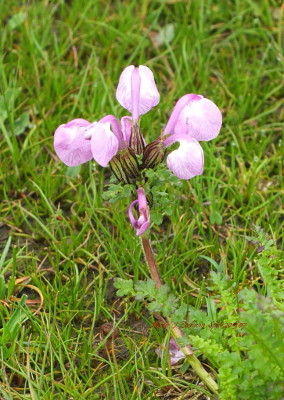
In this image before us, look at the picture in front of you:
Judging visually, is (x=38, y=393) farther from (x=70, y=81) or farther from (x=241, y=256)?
(x=70, y=81)

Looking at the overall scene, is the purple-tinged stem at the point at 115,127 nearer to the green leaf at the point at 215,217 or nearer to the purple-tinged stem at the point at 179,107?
the purple-tinged stem at the point at 179,107

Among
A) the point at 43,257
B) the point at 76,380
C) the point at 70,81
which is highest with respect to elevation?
the point at 70,81

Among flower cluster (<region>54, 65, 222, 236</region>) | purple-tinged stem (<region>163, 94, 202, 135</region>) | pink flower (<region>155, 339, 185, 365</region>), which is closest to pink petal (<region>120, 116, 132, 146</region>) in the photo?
flower cluster (<region>54, 65, 222, 236</region>)

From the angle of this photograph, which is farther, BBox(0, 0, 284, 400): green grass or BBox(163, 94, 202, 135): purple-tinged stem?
BBox(0, 0, 284, 400): green grass

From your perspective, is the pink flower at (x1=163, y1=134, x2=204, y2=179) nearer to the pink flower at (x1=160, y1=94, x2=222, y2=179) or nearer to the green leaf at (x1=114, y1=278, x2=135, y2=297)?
the pink flower at (x1=160, y1=94, x2=222, y2=179)

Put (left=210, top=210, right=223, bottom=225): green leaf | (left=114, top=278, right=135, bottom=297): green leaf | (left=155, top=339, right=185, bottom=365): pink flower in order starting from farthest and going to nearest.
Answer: (left=210, top=210, right=223, bottom=225): green leaf, (left=155, top=339, right=185, bottom=365): pink flower, (left=114, top=278, right=135, bottom=297): green leaf

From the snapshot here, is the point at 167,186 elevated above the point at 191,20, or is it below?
below

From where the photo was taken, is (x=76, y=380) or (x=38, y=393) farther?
(x=76, y=380)

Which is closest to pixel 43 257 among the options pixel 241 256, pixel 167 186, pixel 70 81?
pixel 167 186
